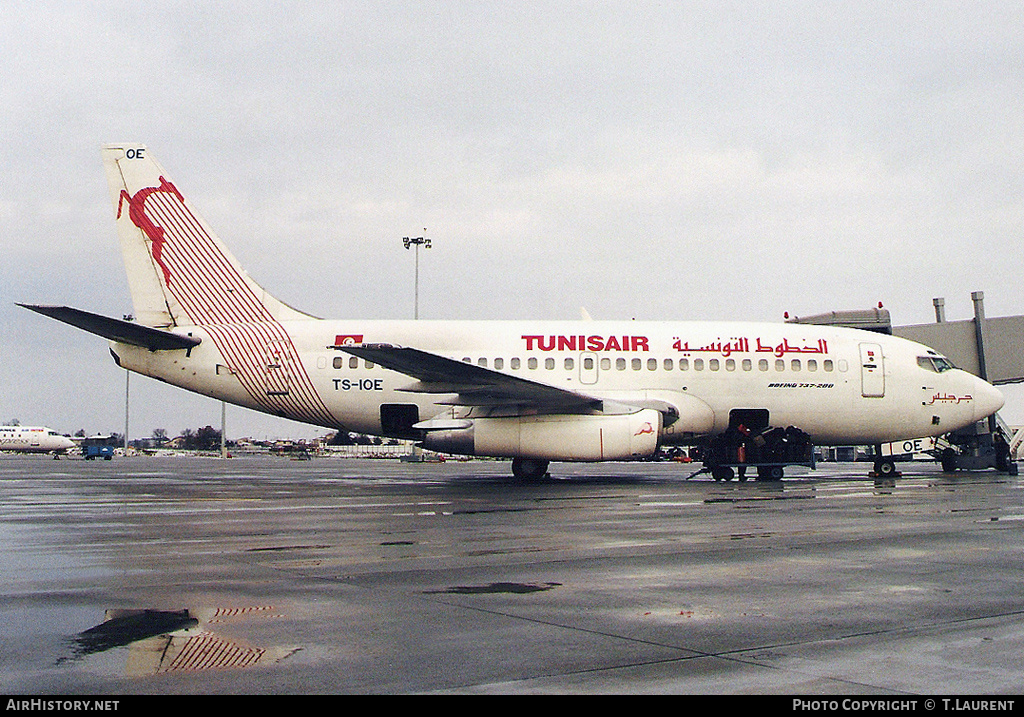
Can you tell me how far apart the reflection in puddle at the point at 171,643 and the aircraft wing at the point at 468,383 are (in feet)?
48.3

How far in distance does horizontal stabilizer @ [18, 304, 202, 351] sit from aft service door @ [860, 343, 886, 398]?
59.6 feet

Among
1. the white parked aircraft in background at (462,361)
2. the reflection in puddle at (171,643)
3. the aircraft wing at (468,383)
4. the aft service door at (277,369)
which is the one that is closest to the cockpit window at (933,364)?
the white parked aircraft in background at (462,361)

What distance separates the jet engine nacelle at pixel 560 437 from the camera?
23.2m

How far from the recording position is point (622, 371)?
25.8 m

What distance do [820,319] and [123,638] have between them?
32.8 meters

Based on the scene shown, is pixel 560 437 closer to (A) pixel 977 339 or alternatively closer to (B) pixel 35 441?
(A) pixel 977 339

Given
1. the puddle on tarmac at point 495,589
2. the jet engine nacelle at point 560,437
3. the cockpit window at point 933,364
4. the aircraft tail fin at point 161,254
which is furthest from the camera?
the cockpit window at point 933,364

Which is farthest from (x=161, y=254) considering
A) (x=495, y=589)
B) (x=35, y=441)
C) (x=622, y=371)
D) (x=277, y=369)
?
(x=35, y=441)

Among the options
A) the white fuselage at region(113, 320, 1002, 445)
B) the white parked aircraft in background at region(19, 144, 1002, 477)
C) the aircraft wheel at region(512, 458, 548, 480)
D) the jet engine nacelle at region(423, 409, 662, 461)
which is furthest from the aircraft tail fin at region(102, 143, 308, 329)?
the aircraft wheel at region(512, 458, 548, 480)

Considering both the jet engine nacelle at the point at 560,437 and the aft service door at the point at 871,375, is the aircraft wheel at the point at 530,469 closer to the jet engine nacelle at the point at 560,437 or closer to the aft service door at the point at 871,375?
the jet engine nacelle at the point at 560,437

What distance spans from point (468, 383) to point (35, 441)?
7068cm

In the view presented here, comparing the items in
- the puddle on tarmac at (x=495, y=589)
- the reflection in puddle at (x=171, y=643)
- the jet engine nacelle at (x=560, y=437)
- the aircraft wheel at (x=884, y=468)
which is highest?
the jet engine nacelle at (x=560, y=437)

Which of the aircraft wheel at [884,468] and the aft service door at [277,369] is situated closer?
the aft service door at [277,369]
